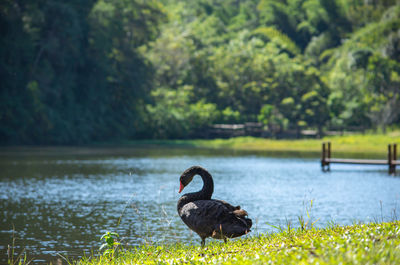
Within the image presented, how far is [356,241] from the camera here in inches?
306

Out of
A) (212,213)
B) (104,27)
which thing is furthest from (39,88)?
(212,213)

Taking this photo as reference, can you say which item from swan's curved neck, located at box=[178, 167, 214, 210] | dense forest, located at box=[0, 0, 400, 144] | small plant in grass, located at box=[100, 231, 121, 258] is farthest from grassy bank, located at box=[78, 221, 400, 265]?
dense forest, located at box=[0, 0, 400, 144]

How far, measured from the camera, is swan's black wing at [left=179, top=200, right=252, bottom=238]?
32.6 feet

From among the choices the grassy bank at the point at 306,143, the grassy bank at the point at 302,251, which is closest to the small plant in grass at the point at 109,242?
the grassy bank at the point at 302,251

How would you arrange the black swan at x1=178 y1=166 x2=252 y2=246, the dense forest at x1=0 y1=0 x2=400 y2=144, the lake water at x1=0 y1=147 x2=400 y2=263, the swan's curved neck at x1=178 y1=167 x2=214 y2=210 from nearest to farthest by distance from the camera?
1. the black swan at x1=178 y1=166 x2=252 y2=246
2. the swan's curved neck at x1=178 y1=167 x2=214 y2=210
3. the lake water at x1=0 y1=147 x2=400 y2=263
4. the dense forest at x1=0 y1=0 x2=400 y2=144

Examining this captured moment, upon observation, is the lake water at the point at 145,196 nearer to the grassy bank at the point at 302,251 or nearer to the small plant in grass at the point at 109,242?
the small plant in grass at the point at 109,242

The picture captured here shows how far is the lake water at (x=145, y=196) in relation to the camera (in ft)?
49.0

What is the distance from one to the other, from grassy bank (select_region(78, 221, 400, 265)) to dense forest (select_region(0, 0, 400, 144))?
44.7 m

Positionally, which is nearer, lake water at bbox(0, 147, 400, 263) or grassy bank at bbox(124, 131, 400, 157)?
lake water at bbox(0, 147, 400, 263)

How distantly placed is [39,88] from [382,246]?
1992 inches

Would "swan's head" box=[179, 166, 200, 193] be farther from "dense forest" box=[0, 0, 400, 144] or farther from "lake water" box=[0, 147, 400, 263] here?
"dense forest" box=[0, 0, 400, 144]

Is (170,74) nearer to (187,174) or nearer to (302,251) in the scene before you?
(187,174)

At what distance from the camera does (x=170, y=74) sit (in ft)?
250

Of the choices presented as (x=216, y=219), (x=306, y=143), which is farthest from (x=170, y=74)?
(x=216, y=219)
